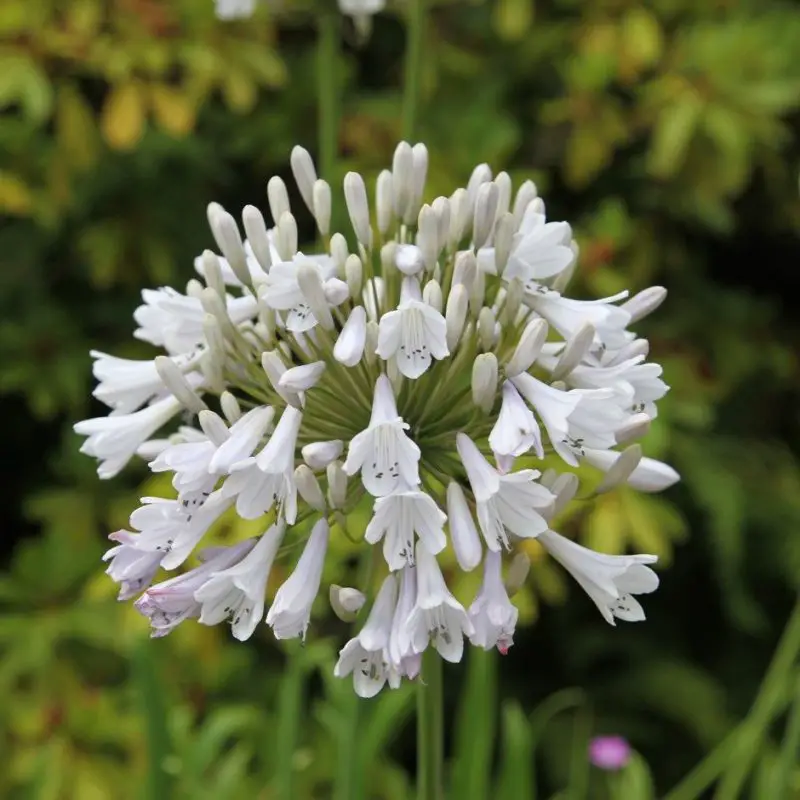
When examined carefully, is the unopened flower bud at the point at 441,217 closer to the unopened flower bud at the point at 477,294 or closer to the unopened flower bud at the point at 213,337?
the unopened flower bud at the point at 477,294

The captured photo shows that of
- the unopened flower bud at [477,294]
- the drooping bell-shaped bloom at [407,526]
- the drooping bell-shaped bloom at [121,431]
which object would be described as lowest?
the drooping bell-shaped bloom at [121,431]

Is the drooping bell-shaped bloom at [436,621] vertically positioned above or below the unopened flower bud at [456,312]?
below

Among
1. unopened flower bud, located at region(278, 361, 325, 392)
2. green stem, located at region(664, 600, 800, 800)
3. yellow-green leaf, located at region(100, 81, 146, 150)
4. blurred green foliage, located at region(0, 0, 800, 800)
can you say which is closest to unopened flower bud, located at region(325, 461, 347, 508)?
unopened flower bud, located at region(278, 361, 325, 392)

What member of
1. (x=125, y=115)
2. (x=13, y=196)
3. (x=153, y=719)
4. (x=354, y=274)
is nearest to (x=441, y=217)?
(x=354, y=274)

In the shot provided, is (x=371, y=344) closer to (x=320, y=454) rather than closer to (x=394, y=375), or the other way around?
(x=394, y=375)

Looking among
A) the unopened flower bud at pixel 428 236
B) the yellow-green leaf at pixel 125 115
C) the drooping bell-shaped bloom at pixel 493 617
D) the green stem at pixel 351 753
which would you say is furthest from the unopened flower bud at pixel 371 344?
the yellow-green leaf at pixel 125 115

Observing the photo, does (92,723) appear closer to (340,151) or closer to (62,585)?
(62,585)
